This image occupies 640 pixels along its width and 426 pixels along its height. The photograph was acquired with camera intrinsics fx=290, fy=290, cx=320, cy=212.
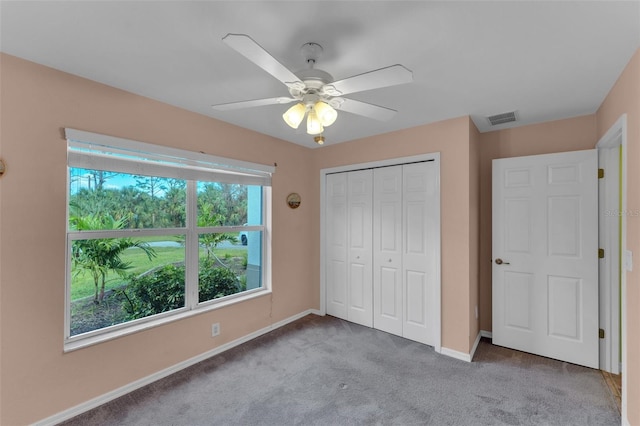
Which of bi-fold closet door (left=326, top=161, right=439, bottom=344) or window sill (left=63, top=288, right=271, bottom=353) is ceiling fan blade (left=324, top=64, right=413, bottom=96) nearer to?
bi-fold closet door (left=326, top=161, right=439, bottom=344)

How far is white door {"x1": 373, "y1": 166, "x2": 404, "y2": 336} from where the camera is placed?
3.31 m

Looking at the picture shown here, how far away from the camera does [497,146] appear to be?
321 cm

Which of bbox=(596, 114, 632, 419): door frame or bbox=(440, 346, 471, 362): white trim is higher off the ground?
→ bbox=(596, 114, 632, 419): door frame

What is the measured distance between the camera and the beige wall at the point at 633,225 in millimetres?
1680

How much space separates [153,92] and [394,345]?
10.7ft

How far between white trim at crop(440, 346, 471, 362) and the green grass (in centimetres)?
260

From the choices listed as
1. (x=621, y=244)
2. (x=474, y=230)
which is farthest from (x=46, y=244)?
(x=621, y=244)

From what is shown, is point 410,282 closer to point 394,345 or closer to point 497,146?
point 394,345

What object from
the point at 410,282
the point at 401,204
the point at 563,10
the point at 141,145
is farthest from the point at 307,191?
the point at 563,10

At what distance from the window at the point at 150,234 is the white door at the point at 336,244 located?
0.93 meters

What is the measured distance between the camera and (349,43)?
161 cm

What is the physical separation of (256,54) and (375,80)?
0.55 m

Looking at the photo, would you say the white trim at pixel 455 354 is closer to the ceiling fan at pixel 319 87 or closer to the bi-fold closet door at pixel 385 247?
the bi-fold closet door at pixel 385 247

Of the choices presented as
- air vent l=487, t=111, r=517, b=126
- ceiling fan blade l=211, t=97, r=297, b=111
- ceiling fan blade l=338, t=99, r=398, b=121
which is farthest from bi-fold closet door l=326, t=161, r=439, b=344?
ceiling fan blade l=211, t=97, r=297, b=111
